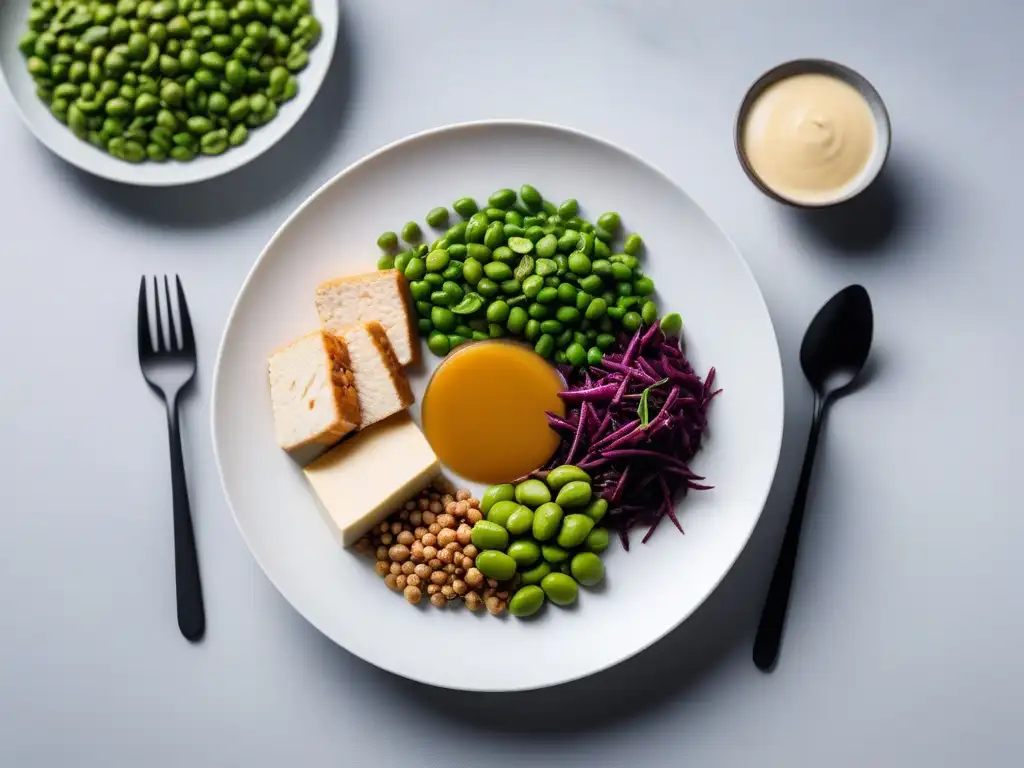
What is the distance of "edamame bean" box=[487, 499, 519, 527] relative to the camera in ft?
9.99

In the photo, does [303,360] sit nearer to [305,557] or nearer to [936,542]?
[305,557]

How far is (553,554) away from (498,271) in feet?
3.35

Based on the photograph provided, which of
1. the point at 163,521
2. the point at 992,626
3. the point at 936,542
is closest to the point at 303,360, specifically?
the point at 163,521

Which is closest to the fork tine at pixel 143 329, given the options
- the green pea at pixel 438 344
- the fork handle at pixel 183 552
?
the fork handle at pixel 183 552

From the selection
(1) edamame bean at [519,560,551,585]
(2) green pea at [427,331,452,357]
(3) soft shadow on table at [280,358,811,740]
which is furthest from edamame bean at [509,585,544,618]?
(2) green pea at [427,331,452,357]

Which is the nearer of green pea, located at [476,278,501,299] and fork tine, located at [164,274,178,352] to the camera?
green pea, located at [476,278,501,299]

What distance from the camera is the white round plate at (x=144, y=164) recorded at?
3.28 metres

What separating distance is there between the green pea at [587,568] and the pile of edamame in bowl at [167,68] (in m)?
2.00

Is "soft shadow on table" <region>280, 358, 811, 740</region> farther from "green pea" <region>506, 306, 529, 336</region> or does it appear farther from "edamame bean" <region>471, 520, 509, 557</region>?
"green pea" <region>506, 306, 529, 336</region>

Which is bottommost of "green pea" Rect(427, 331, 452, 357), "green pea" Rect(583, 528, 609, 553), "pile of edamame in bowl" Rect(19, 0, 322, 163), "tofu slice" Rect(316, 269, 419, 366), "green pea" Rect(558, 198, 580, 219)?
"green pea" Rect(583, 528, 609, 553)

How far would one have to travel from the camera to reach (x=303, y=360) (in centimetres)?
308

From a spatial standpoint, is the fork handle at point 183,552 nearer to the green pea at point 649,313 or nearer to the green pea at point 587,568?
the green pea at point 587,568

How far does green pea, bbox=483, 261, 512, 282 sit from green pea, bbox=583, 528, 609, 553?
0.96 m

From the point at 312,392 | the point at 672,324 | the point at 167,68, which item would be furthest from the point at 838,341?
the point at 167,68
